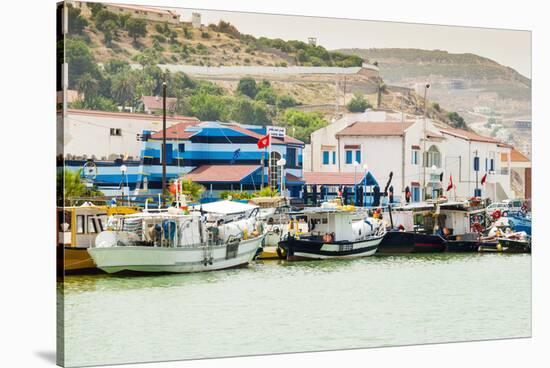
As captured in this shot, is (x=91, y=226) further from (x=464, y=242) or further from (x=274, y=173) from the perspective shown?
(x=464, y=242)

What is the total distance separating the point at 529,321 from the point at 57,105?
5.70 m

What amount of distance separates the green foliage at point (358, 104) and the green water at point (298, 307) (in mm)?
1539

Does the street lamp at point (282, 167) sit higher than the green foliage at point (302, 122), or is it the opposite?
the green foliage at point (302, 122)

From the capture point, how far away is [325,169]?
15.1 meters

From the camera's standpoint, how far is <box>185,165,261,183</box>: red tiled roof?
14480 millimetres

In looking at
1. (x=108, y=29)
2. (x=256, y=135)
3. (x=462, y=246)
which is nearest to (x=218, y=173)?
(x=256, y=135)

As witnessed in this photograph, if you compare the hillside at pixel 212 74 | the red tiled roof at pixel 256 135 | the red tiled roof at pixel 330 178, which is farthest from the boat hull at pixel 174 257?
the hillside at pixel 212 74

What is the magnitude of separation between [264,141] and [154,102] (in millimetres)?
1246

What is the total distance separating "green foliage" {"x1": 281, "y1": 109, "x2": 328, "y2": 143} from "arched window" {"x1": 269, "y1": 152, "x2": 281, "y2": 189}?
0.28 m

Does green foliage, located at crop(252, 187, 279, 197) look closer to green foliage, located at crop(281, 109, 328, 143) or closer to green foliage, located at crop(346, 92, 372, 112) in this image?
green foliage, located at crop(281, 109, 328, 143)

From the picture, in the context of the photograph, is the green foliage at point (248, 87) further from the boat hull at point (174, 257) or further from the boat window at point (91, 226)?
the boat window at point (91, 226)

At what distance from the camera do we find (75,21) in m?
13.5

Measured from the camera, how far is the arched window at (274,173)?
48.9 ft

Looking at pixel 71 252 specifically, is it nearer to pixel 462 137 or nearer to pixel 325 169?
pixel 325 169
